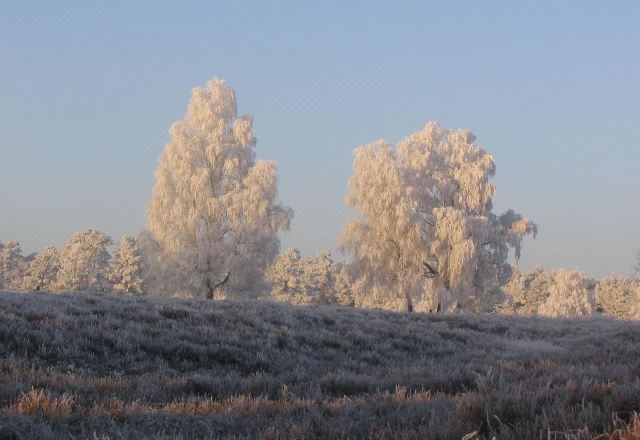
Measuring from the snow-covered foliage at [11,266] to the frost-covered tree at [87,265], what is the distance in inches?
1012

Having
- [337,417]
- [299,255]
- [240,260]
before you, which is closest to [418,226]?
[240,260]

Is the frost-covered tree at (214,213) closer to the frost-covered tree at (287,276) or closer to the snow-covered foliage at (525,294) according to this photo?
the frost-covered tree at (287,276)

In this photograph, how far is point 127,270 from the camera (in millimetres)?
61656

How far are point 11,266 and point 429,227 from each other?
7260cm

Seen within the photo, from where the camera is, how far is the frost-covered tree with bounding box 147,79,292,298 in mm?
34781

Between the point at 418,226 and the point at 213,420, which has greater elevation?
the point at 418,226

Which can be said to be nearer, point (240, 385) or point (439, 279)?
point (240, 385)

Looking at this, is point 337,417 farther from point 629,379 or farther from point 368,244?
point 368,244

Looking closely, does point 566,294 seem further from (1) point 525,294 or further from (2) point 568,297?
(1) point 525,294

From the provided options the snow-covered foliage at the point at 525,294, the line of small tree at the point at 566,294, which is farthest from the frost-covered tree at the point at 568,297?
the snow-covered foliage at the point at 525,294

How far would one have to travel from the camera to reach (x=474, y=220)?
109 feet

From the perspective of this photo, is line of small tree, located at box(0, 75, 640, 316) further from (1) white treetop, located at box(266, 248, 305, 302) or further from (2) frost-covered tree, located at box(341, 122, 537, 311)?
(1) white treetop, located at box(266, 248, 305, 302)

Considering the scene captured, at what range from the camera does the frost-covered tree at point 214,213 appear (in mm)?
34781

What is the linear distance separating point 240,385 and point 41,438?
10.9 ft
